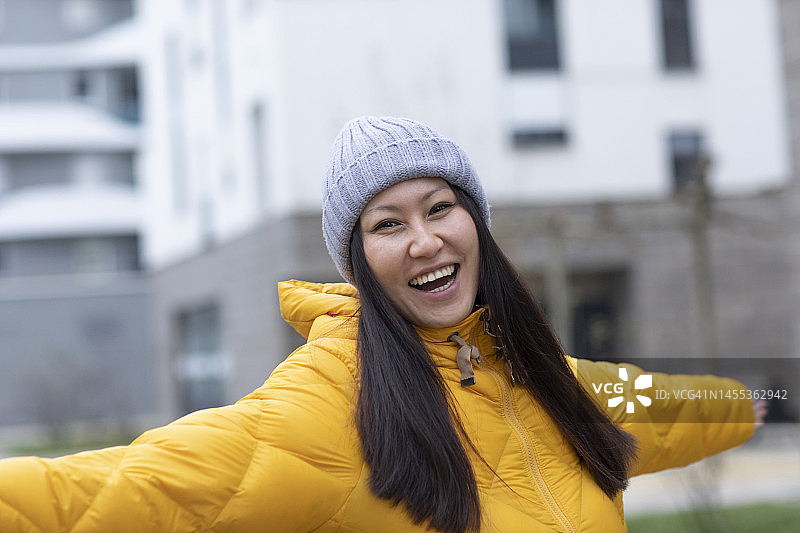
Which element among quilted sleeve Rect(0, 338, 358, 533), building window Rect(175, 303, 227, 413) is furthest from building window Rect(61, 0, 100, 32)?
quilted sleeve Rect(0, 338, 358, 533)

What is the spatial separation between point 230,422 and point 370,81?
509 inches

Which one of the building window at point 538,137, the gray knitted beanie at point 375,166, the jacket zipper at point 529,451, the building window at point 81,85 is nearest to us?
the jacket zipper at point 529,451

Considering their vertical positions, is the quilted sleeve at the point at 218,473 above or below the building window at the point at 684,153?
below

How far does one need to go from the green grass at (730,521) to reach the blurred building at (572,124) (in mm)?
5240

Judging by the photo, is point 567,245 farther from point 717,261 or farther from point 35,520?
point 35,520

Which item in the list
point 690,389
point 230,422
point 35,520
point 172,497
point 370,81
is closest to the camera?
point 35,520

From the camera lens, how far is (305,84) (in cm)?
1430

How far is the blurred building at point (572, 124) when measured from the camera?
1430cm

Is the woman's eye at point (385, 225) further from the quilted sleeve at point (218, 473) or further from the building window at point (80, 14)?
the building window at point (80, 14)

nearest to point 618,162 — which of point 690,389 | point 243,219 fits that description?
point 243,219

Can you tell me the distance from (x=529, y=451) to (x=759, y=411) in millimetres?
873

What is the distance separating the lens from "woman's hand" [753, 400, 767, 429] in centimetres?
257

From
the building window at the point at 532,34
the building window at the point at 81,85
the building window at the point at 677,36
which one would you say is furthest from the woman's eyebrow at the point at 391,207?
the building window at the point at 81,85

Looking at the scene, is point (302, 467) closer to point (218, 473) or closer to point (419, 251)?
point (218, 473)
